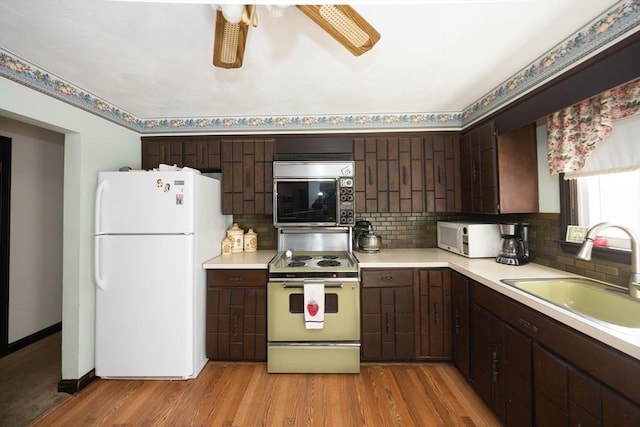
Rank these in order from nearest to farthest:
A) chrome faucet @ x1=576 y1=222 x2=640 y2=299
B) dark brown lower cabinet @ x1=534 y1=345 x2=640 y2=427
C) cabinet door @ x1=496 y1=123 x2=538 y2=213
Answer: dark brown lower cabinet @ x1=534 y1=345 x2=640 y2=427
chrome faucet @ x1=576 y1=222 x2=640 y2=299
cabinet door @ x1=496 y1=123 x2=538 y2=213

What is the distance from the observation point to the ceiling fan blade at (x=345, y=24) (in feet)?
3.47

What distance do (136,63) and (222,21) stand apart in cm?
95

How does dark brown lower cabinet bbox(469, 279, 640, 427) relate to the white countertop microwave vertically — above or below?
below

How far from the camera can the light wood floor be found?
1.68 meters

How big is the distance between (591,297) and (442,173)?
1.48 m

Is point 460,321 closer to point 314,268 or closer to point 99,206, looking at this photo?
point 314,268

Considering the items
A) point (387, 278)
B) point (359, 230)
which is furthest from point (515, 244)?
point (359, 230)

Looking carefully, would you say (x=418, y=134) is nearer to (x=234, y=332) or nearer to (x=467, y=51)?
(x=467, y=51)

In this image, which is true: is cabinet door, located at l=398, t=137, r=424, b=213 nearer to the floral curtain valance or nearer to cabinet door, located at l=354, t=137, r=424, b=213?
cabinet door, located at l=354, t=137, r=424, b=213

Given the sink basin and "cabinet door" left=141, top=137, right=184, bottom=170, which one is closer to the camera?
the sink basin

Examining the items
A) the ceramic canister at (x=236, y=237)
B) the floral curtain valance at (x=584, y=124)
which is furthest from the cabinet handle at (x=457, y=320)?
the ceramic canister at (x=236, y=237)

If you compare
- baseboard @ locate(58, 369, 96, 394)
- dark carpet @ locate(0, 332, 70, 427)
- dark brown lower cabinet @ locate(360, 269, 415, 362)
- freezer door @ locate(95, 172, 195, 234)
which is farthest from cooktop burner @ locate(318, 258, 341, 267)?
dark carpet @ locate(0, 332, 70, 427)

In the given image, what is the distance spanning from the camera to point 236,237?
2.75 m

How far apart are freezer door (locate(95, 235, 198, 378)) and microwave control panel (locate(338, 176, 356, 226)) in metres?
1.40
